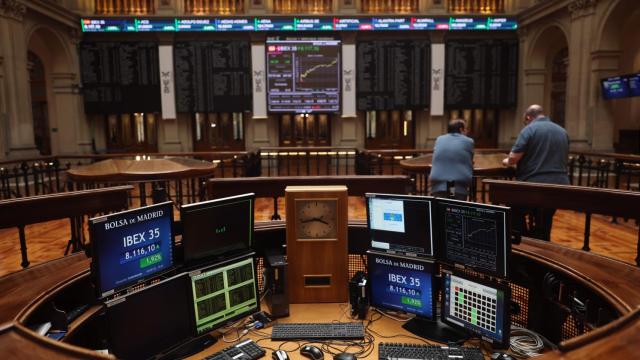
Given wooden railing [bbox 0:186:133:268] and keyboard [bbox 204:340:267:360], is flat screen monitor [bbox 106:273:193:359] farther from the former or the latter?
wooden railing [bbox 0:186:133:268]

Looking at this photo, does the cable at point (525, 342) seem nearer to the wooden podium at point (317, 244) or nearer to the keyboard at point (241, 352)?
the wooden podium at point (317, 244)

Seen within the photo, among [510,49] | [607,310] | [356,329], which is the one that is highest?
[510,49]

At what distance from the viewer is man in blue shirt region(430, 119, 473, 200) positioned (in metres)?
4.03

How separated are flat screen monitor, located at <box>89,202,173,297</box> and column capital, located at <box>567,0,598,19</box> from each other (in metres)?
9.34

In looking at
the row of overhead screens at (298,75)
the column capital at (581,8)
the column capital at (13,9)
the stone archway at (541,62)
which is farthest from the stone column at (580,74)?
the column capital at (13,9)

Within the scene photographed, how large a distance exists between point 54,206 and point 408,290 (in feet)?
6.71

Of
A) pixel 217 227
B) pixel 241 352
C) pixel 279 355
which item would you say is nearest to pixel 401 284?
pixel 279 355

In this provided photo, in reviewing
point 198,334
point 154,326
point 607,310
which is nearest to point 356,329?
point 198,334

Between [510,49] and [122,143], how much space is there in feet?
33.8

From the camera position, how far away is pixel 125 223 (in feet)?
5.96

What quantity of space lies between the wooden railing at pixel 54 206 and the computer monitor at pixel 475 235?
200 cm

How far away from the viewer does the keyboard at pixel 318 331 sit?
6.46ft

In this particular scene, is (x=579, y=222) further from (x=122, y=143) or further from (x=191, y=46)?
(x=122, y=143)

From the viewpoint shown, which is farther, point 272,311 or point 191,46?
point 191,46
